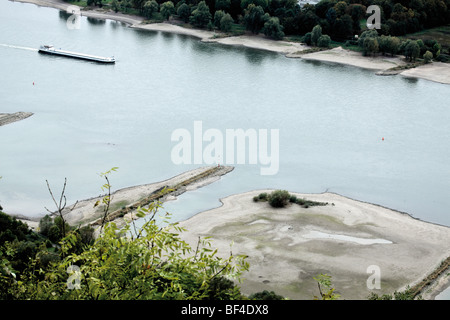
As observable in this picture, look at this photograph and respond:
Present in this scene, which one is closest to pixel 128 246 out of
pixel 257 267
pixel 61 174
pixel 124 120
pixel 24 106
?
pixel 257 267

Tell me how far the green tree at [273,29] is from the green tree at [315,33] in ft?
15.1

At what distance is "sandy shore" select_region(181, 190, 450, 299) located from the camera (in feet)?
88.6

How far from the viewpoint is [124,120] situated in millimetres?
49250

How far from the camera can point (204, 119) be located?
49750mm

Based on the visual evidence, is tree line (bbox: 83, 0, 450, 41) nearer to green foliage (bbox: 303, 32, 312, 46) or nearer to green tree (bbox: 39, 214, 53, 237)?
green foliage (bbox: 303, 32, 312, 46)

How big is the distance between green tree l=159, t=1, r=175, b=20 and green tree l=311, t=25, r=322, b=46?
2120cm

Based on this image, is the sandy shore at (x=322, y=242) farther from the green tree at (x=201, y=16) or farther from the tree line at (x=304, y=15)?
the green tree at (x=201, y=16)

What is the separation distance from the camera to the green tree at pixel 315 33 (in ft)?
254

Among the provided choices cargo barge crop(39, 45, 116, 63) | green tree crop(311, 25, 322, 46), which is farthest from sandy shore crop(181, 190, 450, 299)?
green tree crop(311, 25, 322, 46)

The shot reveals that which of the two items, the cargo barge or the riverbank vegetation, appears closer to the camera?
the cargo barge

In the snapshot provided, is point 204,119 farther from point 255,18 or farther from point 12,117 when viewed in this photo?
point 255,18

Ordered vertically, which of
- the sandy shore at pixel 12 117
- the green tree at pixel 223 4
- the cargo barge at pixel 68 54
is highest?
the green tree at pixel 223 4

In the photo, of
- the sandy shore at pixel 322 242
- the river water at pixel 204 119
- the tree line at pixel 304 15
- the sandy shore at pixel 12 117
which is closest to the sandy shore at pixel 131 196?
the river water at pixel 204 119
